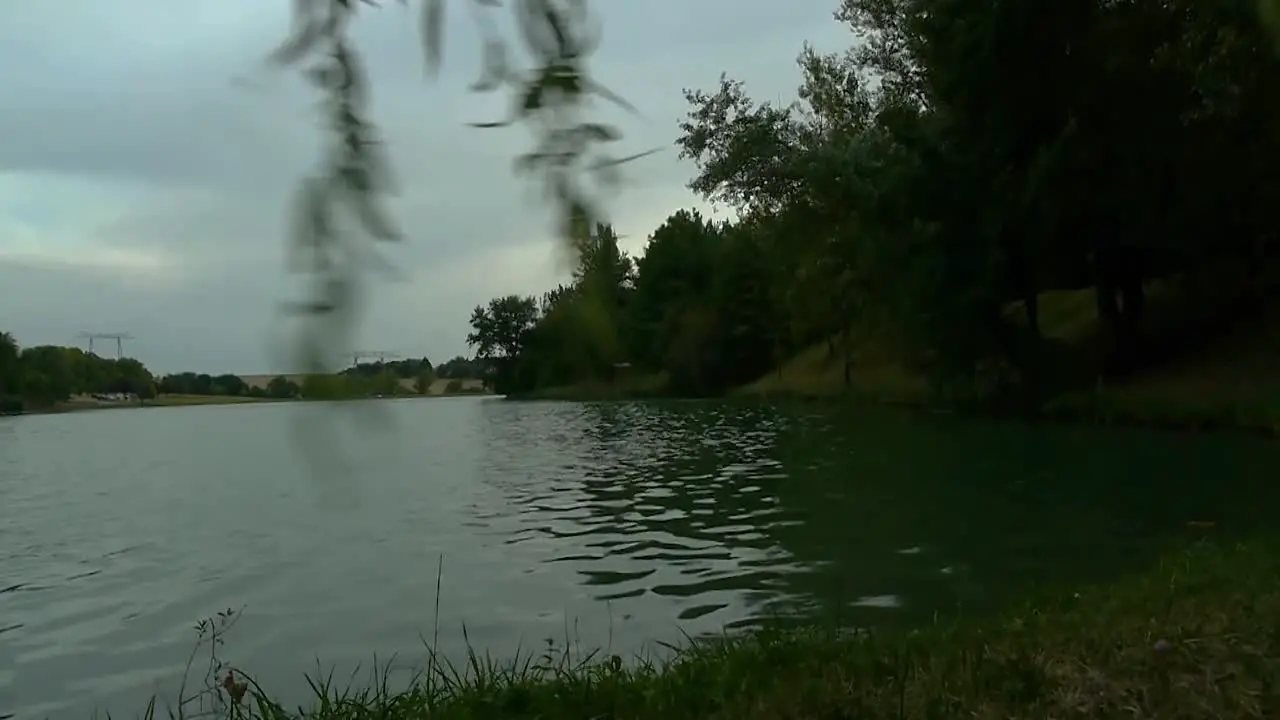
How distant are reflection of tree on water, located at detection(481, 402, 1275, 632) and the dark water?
0.16ft

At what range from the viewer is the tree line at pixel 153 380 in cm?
130

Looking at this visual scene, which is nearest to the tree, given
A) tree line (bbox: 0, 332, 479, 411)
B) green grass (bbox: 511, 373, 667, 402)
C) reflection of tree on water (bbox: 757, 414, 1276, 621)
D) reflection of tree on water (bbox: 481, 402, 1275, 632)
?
tree line (bbox: 0, 332, 479, 411)

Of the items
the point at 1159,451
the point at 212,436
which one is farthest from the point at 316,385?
the point at 212,436

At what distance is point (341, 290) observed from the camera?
4.47ft

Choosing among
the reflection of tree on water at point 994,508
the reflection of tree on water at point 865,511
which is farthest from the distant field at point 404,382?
the reflection of tree on water at point 994,508

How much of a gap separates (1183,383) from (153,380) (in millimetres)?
25089

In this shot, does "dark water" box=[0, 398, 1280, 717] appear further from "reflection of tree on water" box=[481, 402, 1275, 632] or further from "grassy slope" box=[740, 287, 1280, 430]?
"grassy slope" box=[740, 287, 1280, 430]

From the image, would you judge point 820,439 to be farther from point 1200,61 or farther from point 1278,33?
point 1278,33

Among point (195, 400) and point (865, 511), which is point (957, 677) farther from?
point (865, 511)

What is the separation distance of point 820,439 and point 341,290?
23.7m

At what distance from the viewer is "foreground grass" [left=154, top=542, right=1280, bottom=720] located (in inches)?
169

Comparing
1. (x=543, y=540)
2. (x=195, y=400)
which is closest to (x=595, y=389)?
(x=195, y=400)

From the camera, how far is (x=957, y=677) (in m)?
4.59

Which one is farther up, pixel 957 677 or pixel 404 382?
pixel 404 382
